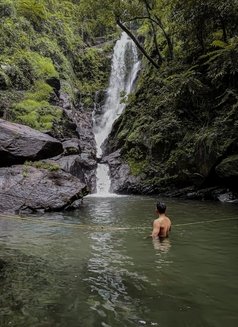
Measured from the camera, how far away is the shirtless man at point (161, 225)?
8.98 metres

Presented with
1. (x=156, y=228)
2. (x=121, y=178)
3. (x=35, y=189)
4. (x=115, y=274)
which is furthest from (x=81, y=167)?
(x=115, y=274)

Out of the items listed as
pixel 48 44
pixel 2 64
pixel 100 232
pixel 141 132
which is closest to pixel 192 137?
pixel 141 132

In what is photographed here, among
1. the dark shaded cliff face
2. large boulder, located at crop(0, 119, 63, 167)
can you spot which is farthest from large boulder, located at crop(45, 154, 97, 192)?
large boulder, located at crop(0, 119, 63, 167)

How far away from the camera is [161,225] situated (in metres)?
9.09

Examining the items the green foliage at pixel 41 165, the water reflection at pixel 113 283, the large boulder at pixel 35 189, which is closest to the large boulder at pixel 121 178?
the large boulder at pixel 35 189

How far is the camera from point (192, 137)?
18.1 m

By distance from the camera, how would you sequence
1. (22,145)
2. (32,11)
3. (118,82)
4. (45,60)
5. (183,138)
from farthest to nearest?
(118,82)
(32,11)
(45,60)
(183,138)
(22,145)

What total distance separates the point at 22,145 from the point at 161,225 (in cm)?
778

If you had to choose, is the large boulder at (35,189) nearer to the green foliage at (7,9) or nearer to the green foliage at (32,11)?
the green foliage at (7,9)

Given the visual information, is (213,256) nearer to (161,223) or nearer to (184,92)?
(161,223)

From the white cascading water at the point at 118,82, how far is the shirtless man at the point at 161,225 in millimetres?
16588

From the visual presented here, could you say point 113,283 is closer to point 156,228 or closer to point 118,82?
point 156,228

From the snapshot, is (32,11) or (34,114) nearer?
(34,114)

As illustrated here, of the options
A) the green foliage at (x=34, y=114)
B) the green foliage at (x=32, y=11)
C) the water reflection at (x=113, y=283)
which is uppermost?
the green foliage at (x=32, y=11)
